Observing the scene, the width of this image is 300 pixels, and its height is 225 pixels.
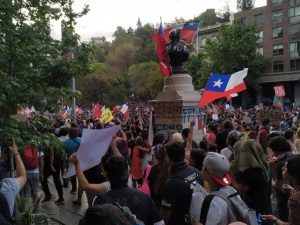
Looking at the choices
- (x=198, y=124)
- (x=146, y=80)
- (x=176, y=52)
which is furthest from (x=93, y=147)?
(x=146, y=80)

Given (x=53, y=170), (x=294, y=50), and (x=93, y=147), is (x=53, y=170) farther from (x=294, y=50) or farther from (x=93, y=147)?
(x=294, y=50)

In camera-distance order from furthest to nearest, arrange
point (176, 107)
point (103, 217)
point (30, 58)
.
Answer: point (176, 107) → point (30, 58) → point (103, 217)

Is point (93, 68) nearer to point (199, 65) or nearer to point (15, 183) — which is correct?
point (15, 183)

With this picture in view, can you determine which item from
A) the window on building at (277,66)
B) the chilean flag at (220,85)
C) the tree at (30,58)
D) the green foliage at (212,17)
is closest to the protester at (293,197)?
the tree at (30,58)

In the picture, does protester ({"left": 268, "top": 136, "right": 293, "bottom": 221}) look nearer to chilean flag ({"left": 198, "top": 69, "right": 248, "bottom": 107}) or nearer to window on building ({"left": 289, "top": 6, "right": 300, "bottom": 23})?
chilean flag ({"left": 198, "top": 69, "right": 248, "bottom": 107})

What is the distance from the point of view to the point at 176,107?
1171cm

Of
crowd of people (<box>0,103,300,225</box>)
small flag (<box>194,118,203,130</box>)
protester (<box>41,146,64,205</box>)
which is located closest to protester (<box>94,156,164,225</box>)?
crowd of people (<box>0,103,300,225</box>)

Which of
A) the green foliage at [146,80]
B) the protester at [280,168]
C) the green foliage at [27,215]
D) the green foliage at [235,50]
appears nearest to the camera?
the protester at [280,168]

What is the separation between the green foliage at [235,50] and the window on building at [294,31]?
430 cm

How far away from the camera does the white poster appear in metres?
4.85

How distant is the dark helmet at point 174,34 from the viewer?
478 inches

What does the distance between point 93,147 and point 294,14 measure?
2193 inches

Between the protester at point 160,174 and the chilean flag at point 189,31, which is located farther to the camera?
the chilean flag at point 189,31

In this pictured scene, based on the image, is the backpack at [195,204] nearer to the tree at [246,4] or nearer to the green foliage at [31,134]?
the green foliage at [31,134]
